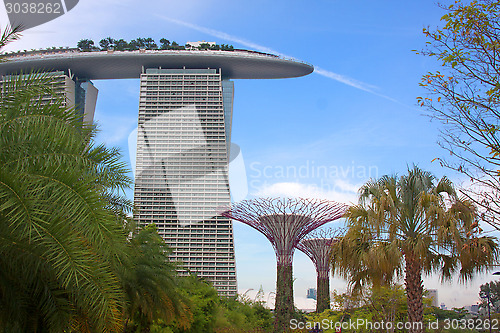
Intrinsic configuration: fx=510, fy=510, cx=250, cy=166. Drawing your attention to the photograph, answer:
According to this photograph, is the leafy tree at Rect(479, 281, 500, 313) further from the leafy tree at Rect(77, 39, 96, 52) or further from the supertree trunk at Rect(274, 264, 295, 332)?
the leafy tree at Rect(77, 39, 96, 52)

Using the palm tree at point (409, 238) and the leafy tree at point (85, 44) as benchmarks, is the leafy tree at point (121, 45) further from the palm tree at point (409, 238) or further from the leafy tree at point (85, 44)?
the palm tree at point (409, 238)

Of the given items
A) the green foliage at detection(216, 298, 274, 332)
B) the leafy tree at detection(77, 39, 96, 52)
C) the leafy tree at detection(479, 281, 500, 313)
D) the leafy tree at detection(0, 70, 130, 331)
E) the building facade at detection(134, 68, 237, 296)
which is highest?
the leafy tree at detection(77, 39, 96, 52)

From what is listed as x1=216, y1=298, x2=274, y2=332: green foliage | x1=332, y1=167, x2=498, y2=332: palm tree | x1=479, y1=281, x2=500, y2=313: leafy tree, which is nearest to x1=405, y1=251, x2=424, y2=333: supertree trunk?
x1=332, y1=167, x2=498, y2=332: palm tree

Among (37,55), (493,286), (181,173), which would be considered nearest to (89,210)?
(493,286)

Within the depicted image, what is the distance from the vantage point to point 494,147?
664 centimetres

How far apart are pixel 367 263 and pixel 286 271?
477 inches

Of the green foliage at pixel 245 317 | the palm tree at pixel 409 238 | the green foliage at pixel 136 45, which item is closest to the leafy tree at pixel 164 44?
the green foliage at pixel 136 45

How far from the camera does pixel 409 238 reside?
1294cm

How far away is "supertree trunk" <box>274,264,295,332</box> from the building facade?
45958 mm

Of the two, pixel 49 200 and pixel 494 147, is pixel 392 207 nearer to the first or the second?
pixel 494 147

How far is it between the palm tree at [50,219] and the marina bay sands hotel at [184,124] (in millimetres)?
60943

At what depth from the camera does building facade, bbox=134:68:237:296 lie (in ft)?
237

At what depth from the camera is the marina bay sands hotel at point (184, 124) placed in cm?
7262

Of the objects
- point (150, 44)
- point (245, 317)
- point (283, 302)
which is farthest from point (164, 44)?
point (283, 302)
